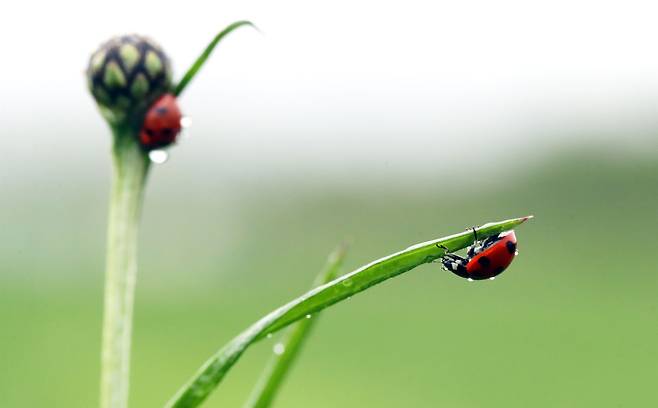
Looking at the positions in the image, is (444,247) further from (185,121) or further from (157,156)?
(185,121)

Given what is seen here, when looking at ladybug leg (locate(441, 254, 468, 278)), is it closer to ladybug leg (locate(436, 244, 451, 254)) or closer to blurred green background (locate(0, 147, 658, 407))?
ladybug leg (locate(436, 244, 451, 254))

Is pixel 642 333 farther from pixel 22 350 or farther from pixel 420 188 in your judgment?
pixel 22 350

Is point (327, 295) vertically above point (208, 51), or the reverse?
point (208, 51)

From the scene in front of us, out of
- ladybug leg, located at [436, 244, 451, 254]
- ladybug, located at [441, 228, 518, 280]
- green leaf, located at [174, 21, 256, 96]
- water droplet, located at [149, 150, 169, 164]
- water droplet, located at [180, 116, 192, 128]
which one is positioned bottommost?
ladybug leg, located at [436, 244, 451, 254]

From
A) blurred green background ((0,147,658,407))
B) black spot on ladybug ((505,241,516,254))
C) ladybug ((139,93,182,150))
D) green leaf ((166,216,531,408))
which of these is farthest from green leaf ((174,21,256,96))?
blurred green background ((0,147,658,407))

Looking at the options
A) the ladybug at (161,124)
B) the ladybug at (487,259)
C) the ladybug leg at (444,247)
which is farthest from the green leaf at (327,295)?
the ladybug at (487,259)

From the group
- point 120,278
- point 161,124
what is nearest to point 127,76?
point 161,124
